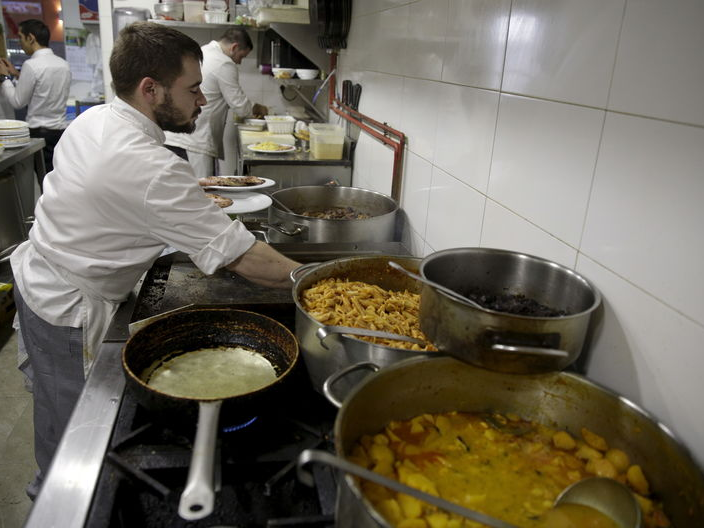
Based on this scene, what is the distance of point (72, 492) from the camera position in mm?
894

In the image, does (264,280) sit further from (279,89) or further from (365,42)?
(279,89)

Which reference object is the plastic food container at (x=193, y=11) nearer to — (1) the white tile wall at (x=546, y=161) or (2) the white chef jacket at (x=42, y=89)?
(2) the white chef jacket at (x=42, y=89)

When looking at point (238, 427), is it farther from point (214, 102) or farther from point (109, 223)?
point (214, 102)

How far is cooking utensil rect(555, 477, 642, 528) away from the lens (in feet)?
2.47

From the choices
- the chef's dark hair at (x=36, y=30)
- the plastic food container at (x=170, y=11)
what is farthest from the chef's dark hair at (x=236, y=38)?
the chef's dark hair at (x=36, y=30)

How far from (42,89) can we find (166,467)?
19.1 ft

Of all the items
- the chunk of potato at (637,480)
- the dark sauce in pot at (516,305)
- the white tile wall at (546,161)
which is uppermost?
the white tile wall at (546,161)

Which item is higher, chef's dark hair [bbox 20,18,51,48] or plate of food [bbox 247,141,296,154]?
chef's dark hair [bbox 20,18,51,48]

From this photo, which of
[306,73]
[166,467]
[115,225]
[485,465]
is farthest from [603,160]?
[306,73]

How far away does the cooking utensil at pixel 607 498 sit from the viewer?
75cm

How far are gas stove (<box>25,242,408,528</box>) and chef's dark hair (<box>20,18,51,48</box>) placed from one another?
5524 mm

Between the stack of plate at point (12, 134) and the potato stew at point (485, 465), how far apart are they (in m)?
4.20

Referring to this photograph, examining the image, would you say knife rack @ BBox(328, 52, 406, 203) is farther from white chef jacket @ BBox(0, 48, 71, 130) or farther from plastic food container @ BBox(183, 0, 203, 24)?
white chef jacket @ BBox(0, 48, 71, 130)

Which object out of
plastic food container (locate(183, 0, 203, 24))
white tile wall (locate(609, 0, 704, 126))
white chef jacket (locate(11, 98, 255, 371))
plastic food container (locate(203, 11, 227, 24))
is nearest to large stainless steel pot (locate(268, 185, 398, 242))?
white chef jacket (locate(11, 98, 255, 371))
